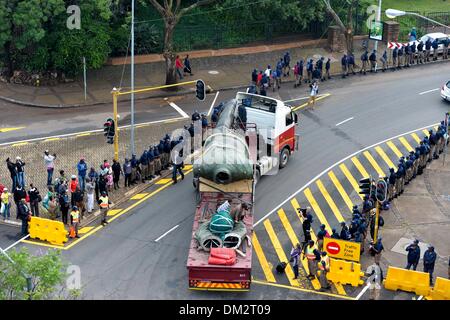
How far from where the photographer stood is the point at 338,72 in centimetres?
5328

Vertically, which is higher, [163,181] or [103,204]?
[103,204]

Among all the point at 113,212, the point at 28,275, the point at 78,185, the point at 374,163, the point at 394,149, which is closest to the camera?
the point at 28,275

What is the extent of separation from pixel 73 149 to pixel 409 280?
1881 centimetres

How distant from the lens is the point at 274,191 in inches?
1501

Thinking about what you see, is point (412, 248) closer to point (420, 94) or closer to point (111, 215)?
point (111, 215)

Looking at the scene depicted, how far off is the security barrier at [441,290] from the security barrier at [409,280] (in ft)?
1.31

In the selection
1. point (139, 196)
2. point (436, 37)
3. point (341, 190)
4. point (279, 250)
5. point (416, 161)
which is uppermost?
point (436, 37)

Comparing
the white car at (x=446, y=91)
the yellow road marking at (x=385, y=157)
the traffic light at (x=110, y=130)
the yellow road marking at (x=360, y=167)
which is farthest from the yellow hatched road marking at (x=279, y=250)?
the white car at (x=446, y=91)

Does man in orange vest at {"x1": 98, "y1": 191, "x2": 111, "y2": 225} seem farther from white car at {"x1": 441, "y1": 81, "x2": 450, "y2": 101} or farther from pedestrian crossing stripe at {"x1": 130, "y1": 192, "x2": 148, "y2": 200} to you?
white car at {"x1": 441, "y1": 81, "x2": 450, "y2": 101}

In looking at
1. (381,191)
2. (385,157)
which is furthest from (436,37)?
(381,191)

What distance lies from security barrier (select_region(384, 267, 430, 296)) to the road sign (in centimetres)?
147

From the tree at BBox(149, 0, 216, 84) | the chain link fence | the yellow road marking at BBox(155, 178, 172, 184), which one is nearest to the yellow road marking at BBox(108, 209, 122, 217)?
the chain link fence

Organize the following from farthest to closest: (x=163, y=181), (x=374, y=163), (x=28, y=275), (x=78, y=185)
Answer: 1. (x=374, y=163)
2. (x=163, y=181)
3. (x=78, y=185)
4. (x=28, y=275)

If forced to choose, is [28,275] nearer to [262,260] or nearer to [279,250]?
[262,260]
